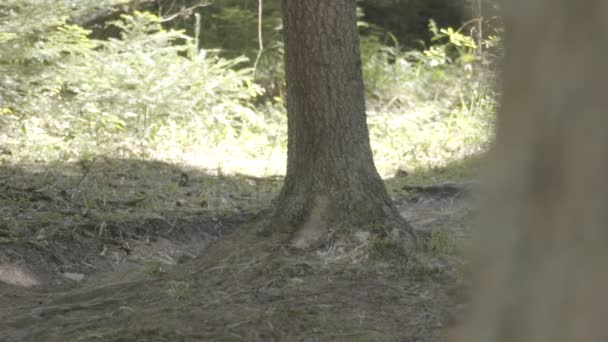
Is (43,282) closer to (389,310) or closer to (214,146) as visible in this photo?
(389,310)

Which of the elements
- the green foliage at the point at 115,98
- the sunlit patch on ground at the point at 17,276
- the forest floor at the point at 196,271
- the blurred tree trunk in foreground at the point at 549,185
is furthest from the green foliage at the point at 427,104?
the blurred tree trunk in foreground at the point at 549,185

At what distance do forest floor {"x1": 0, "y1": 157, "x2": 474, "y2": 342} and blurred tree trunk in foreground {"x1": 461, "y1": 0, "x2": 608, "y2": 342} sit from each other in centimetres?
84

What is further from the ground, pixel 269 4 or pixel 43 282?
pixel 269 4

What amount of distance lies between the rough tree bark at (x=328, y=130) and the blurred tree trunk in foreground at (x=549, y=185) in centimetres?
309

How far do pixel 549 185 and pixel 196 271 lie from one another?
3.37 meters

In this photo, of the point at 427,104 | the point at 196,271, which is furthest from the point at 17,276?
the point at 427,104

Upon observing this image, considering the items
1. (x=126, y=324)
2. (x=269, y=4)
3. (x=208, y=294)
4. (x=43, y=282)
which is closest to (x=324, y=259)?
(x=208, y=294)

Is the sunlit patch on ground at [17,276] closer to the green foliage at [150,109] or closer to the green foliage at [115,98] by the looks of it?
the green foliage at [150,109]

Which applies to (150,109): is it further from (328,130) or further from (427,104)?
(328,130)

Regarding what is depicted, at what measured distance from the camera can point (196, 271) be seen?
4516 millimetres

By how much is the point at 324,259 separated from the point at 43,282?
1.89 metres

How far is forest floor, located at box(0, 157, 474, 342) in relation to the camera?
3598mm

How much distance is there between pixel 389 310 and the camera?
377 centimetres

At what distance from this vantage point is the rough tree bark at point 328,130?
460 cm
